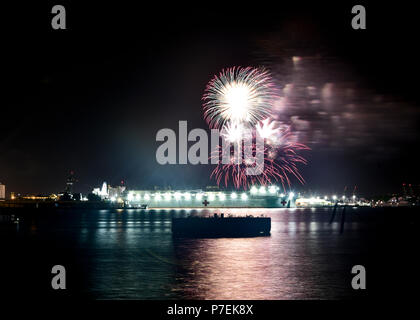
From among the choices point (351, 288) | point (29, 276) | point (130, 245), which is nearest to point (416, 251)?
point (351, 288)

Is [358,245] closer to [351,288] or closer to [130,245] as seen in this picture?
[130,245]

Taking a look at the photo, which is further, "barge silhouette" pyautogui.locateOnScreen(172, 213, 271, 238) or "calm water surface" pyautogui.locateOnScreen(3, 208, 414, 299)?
"barge silhouette" pyautogui.locateOnScreen(172, 213, 271, 238)

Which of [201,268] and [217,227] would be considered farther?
[217,227]

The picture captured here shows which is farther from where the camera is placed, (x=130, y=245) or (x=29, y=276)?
(x=130, y=245)

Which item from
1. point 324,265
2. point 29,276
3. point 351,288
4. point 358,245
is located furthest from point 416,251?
point 29,276

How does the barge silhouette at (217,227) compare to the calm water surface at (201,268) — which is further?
the barge silhouette at (217,227)
